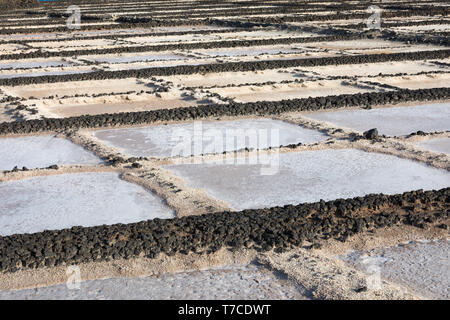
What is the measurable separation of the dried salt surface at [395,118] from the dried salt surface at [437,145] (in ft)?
1.39

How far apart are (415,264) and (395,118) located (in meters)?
4.21

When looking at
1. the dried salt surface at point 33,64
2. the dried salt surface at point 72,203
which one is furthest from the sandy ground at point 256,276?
the dried salt surface at point 33,64

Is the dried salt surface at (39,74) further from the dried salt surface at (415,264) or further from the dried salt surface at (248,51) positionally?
the dried salt surface at (415,264)

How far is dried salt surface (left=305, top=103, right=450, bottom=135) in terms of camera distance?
750 cm

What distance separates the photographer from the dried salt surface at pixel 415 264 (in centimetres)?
372

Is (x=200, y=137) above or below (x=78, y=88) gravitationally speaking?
above

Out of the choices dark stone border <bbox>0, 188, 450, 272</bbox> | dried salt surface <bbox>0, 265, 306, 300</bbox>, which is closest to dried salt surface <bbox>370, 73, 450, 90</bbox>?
dark stone border <bbox>0, 188, 450, 272</bbox>

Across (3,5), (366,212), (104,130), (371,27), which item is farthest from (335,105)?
(3,5)

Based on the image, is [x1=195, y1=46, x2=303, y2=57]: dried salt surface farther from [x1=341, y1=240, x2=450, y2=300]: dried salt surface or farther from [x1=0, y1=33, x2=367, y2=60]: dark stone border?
[x1=341, y1=240, x2=450, y2=300]: dried salt surface

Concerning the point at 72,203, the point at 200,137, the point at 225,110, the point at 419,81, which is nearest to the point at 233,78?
the point at 419,81

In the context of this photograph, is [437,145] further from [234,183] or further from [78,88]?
[78,88]

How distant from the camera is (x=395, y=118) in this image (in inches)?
316

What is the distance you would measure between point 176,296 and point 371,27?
17.4 meters
